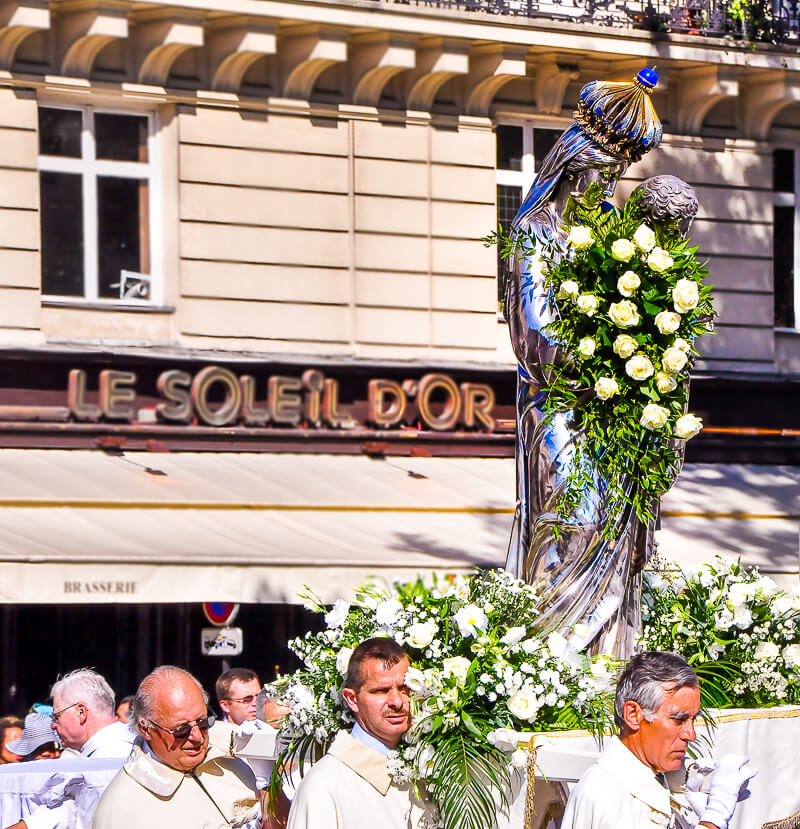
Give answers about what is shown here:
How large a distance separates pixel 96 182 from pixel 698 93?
18.8ft

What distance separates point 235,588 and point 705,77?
793cm

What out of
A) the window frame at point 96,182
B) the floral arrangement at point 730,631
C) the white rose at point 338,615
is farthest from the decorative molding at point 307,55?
the white rose at point 338,615

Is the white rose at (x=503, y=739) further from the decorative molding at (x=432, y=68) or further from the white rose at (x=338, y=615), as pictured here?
the decorative molding at (x=432, y=68)

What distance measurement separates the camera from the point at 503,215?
18.3m

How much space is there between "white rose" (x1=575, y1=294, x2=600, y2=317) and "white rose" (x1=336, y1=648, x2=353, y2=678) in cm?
158

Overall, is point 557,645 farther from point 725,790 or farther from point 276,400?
point 276,400

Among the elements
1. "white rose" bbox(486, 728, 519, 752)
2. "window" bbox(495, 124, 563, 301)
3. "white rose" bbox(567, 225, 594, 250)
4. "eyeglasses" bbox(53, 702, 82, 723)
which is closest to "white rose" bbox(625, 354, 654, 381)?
"white rose" bbox(567, 225, 594, 250)

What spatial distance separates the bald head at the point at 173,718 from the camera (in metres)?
5.70

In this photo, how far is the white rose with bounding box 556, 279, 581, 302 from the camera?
728cm

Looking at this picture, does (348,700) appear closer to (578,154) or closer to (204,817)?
(204,817)

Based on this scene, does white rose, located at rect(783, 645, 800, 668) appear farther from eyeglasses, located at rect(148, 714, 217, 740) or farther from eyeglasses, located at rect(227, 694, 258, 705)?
eyeglasses, located at rect(227, 694, 258, 705)

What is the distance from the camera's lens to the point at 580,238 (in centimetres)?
725

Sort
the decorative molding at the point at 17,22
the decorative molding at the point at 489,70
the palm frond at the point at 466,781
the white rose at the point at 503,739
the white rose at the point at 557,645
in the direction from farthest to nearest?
1. the decorative molding at the point at 489,70
2. the decorative molding at the point at 17,22
3. the white rose at the point at 557,645
4. the white rose at the point at 503,739
5. the palm frond at the point at 466,781

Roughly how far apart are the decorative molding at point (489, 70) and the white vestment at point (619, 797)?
42.4 ft
